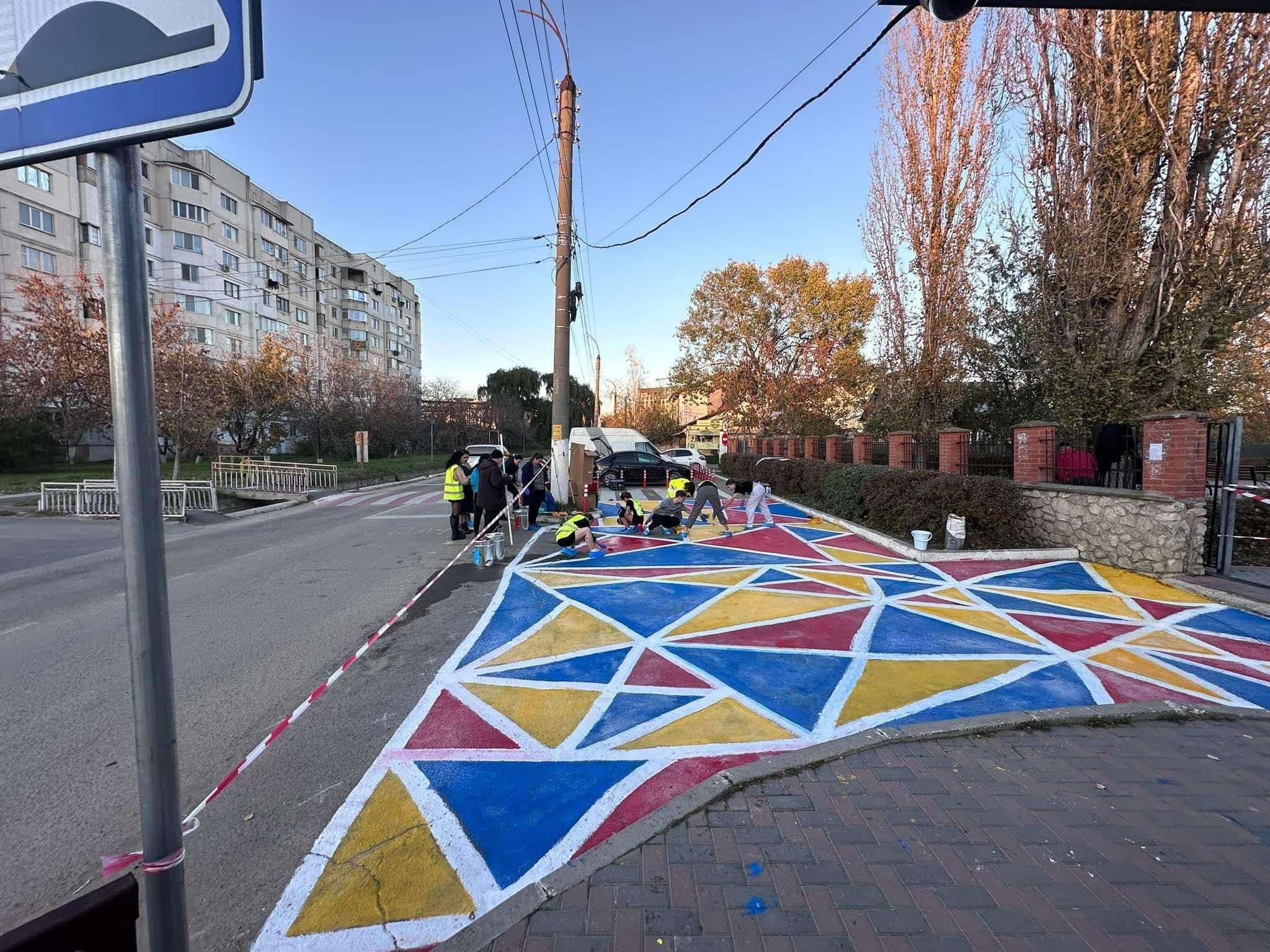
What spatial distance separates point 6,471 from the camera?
1027 inches

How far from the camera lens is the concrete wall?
696 cm

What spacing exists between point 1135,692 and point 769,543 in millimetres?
5940

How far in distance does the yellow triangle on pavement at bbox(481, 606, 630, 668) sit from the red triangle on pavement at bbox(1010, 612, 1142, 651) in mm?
3956

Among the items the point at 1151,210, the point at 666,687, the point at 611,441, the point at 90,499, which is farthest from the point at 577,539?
the point at 611,441

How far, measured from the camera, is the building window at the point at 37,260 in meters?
29.8

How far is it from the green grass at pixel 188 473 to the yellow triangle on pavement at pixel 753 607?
65.2 feet

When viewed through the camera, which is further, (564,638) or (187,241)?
(187,241)

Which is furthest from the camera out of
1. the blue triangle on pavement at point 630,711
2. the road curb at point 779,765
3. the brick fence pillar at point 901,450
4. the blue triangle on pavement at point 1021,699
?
the brick fence pillar at point 901,450

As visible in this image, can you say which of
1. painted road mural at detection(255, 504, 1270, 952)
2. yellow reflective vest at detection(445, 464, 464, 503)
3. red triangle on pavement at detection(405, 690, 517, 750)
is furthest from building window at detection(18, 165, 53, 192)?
red triangle on pavement at detection(405, 690, 517, 750)

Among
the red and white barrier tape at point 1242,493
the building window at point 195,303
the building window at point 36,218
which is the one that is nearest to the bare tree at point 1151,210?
the red and white barrier tape at point 1242,493

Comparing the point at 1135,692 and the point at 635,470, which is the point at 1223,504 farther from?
the point at 635,470

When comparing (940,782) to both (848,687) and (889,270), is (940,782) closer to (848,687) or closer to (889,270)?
(848,687)

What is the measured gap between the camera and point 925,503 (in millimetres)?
9242

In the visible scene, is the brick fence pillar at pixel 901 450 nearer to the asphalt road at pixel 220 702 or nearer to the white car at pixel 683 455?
the asphalt road at pixel 220 702
